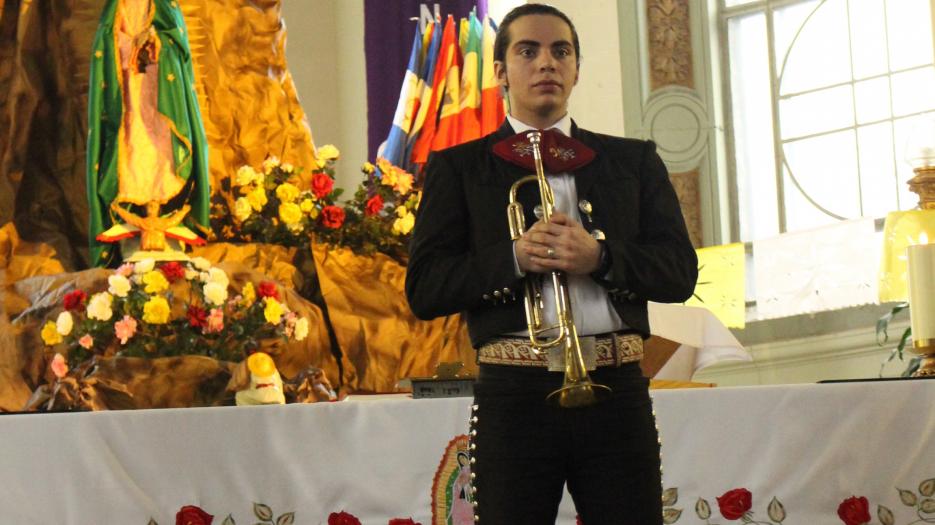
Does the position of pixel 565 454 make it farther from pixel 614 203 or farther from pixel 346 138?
pixel 346 138

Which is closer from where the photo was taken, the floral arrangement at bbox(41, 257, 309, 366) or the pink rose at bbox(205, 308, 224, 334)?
the floral arrangement at bbox(41, 257, 309, 366)

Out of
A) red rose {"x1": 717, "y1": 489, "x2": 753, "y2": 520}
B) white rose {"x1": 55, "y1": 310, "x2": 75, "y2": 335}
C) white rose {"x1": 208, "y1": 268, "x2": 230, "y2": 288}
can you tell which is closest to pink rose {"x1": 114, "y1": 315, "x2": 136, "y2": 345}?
white rose {"x1": 55, "y1": 310, "x2": 75, "y2": 335}

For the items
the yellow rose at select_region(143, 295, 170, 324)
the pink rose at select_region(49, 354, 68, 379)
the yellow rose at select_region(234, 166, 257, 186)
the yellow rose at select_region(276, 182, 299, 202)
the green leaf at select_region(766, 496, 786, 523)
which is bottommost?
the green leaf at select_region(766, 496, 786, 523)

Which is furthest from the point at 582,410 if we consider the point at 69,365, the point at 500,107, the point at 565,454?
the point at 500,107

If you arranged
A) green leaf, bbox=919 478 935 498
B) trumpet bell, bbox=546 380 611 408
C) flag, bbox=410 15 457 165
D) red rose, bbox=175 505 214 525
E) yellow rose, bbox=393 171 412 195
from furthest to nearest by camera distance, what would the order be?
flag, bbox=410 15 457 165, yellow rose, bbox=393 171 412 195, green leaf, bbox=919 478 935 498, red rose, bbox=175 505 214 525, trumpet bell, bbox=546 380 611 408

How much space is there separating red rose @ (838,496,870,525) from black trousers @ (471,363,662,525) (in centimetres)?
115

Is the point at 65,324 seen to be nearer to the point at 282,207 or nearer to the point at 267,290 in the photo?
the point at 267,290

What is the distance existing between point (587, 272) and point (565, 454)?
30 centimetres

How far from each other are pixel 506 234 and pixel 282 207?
377cm

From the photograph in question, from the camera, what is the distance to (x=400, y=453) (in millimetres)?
3406

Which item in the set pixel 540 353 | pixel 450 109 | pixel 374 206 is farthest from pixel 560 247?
pixel 450 109

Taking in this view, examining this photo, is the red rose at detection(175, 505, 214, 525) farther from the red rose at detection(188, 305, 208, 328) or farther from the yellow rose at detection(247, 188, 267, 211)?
the yellow rose at detection(247, 188, 267, 211)

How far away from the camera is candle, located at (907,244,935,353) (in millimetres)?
3742

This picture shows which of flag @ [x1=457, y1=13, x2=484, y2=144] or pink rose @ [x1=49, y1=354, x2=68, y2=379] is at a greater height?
flag @ [x1=457, y1=13, x2=484, y2=144]
